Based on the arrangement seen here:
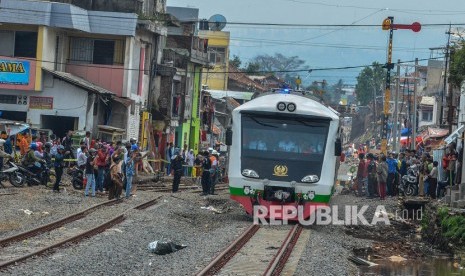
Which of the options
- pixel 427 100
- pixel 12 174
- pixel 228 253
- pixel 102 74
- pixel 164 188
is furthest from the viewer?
pixel 427 100

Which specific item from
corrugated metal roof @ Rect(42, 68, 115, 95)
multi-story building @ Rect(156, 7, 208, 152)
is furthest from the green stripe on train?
multi-story building @ Rect(156, 7, 208, 152)

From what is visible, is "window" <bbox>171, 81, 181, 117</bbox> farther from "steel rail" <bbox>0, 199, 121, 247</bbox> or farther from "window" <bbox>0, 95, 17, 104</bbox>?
"steel rail" <bbox>0, 199, 121, 247</bbox>

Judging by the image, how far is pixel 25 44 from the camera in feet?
144

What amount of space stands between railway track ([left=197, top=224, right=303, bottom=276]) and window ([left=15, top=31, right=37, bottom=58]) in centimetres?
2267

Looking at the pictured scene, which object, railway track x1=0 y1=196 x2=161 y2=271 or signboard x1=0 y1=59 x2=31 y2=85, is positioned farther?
signboard x1=0 y1=59 x2=31 y2=85

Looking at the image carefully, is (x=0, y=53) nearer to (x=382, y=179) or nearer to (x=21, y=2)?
(x=21, y=2)

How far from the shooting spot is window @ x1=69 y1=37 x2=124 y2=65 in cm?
4688

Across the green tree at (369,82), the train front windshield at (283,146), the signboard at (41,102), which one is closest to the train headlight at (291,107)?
the train front windshield at (283,146)

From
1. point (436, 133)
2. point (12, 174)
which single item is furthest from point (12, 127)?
point (436, 133)

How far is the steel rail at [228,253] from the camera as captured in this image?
1595cm

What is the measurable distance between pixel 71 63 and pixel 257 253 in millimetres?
29552

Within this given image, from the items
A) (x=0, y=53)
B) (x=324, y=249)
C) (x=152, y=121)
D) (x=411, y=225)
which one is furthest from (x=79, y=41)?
(x=324, y=249)

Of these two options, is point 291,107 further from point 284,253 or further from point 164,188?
point 164,188

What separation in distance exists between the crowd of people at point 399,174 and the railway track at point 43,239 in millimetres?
14377
